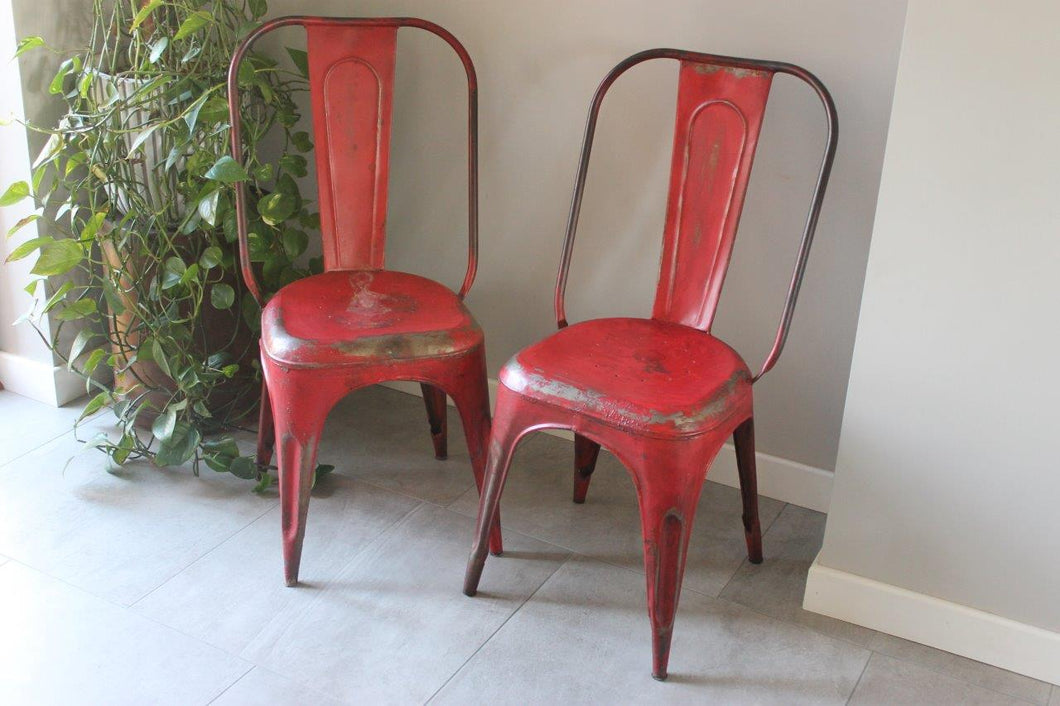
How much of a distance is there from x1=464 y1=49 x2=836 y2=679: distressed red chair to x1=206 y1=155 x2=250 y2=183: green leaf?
2.21 feet

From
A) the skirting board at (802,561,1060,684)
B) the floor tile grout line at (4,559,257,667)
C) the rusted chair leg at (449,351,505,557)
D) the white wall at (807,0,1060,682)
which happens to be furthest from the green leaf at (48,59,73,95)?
the skirting board at (802,561,1060,684)

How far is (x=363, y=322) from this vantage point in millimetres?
2006

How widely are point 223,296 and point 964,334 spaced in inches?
60.3

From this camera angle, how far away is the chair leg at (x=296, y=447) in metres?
1.96

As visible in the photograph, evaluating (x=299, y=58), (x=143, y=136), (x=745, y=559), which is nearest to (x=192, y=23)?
(x=143, y=136)

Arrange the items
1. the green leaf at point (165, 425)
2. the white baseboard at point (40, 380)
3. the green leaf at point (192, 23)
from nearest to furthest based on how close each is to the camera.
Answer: the green leaf at point (192, 23), the green leaf at point (165, 425), the white baseboard at point (40, 380)

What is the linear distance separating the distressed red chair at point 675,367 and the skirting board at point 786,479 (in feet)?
0.86

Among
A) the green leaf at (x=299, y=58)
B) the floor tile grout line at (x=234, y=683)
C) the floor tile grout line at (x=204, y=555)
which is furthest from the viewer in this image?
the green leaf at (x=299, y=58)

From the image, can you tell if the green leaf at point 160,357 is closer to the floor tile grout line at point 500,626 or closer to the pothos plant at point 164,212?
the pothos plant at point 164,212

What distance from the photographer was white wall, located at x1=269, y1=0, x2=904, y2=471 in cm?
208

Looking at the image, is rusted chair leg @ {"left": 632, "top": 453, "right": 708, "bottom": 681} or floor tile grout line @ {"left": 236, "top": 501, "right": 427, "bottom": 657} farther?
floor tile grout line @ {"left": 236, "top": 501, "right": 427, "bottom": 657}

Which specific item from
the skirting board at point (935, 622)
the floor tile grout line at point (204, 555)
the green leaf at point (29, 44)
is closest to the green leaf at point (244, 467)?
the floor tile grout line at point (204, 555)

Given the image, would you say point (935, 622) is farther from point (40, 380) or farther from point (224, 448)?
point (40, 380)

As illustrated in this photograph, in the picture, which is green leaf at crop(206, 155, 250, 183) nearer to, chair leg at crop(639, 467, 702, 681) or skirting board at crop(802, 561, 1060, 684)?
chair leg at crop(639, 467, 702, 681)
